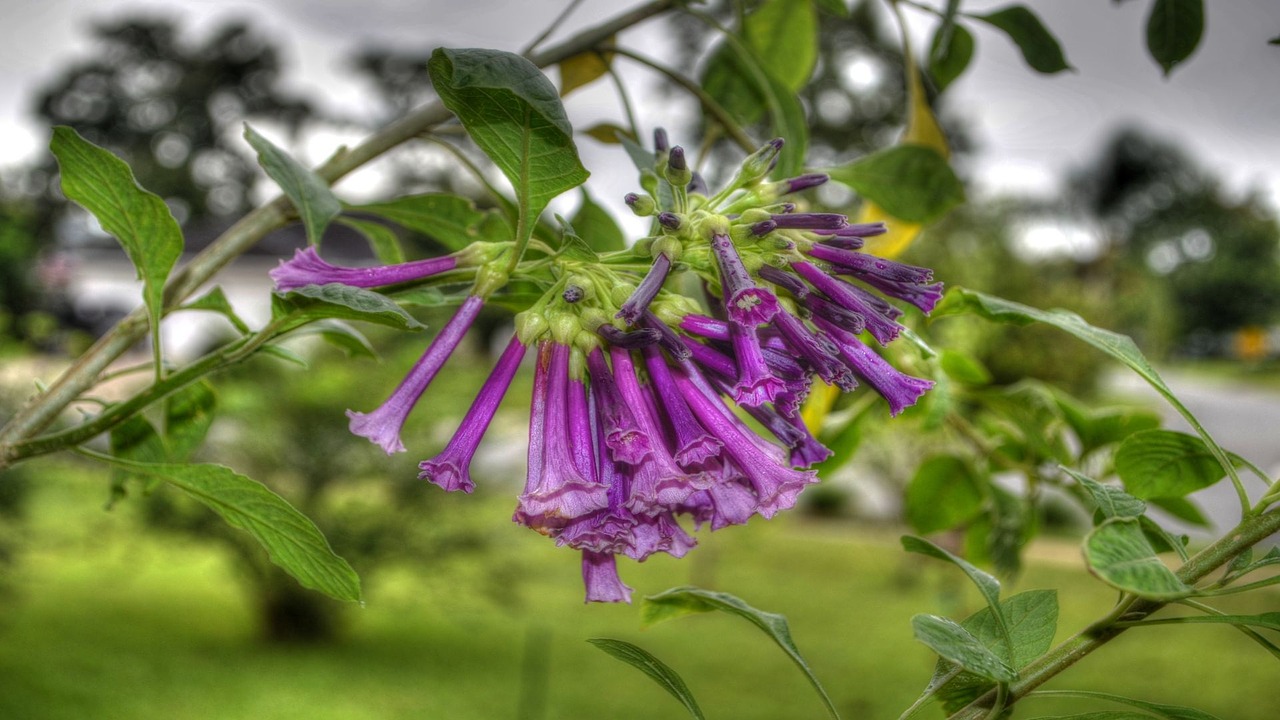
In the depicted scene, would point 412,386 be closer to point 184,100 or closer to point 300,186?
point 300,186

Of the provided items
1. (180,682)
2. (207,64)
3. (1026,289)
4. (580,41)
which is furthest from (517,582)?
(207,64)

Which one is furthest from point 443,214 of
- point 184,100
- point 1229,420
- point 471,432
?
point 184,100

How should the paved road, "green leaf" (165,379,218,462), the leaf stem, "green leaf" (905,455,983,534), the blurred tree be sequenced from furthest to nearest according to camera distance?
the blurred tree < the paved road < "green leaf" (905,455,983,534) < "green leaf" (165,379,218,462) < the leaf stem

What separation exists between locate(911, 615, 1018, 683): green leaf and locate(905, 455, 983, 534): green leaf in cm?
55

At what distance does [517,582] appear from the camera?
6414 mm

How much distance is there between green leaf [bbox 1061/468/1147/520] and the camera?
488mm

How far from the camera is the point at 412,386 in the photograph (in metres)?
0.56

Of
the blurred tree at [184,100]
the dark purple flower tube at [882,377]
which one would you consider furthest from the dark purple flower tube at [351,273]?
the blurred tree at [184,100]

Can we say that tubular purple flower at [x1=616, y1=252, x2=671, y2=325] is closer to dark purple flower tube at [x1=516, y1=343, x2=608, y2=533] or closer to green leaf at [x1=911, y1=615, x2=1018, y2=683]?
dark purple flower tube at [x1=516, y1=343, x2=608, y2=533]

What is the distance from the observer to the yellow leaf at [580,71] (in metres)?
0.91

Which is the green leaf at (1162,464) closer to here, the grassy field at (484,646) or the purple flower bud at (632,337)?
the purple flower bud at (632,337)

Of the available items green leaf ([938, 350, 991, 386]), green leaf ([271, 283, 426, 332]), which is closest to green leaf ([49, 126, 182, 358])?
green leaf ([271, 283, 426, 332])

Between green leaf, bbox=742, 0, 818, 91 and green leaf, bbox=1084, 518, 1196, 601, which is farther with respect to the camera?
green leaf, bbox=742, 0, 818, 91

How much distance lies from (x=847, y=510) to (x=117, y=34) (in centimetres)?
2411
